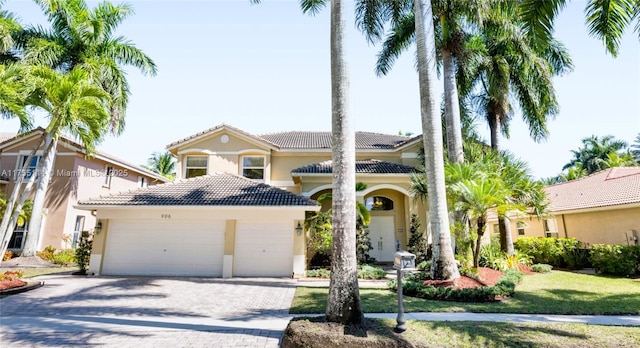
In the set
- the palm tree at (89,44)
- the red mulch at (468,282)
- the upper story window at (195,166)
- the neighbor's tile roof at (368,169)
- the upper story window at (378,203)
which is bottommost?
the red mulch at (468,282)

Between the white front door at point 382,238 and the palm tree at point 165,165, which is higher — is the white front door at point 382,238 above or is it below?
below

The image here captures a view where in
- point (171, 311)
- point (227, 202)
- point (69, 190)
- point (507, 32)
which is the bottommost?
point (171, 311)

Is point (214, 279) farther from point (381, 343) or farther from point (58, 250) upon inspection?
point (58, 250)

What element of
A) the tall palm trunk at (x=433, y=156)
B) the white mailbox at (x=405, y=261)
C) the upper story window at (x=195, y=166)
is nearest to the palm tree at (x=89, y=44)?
the upper story window at (x=195, y=166)

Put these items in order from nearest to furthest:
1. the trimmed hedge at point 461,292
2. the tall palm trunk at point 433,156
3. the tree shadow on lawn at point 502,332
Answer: the tree shadow on lawn at point 502,332, the trimmed hedge at point 461,292, the tall palm trunk at point 433,156

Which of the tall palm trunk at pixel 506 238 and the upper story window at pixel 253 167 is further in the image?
the upper story window at pixel 253 167

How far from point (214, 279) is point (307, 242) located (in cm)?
467

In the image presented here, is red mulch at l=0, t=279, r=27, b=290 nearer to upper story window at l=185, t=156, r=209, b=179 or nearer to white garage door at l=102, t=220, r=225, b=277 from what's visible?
white garage door at l=102, t=220, r=225, b=277

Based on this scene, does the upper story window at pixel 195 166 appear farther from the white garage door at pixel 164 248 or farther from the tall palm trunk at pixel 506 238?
the tall palm trunk at pixel 506 238

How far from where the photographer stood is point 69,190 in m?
20.5

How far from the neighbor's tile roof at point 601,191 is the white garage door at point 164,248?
58.1ft

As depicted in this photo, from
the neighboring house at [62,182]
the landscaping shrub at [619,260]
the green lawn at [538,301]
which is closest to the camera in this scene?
the green lawn at [538,301]

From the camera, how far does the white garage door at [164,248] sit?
14.5 metres

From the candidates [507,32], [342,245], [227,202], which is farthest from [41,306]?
[507,32]
